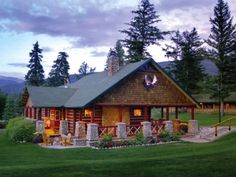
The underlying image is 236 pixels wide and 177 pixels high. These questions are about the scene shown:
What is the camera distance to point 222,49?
52719 mm

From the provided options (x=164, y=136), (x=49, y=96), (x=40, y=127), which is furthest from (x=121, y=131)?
(x=49, y=96)

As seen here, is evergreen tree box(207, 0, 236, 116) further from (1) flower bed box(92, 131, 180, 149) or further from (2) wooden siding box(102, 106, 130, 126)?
(1) flower bed box(92, 131, 180, 149)

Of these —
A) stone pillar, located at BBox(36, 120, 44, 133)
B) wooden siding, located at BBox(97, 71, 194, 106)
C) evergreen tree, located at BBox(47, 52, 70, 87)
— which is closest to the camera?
wooden siding, located at BBox(97, 71, 194, 106)

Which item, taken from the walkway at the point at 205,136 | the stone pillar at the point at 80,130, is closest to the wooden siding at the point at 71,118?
the stone pillar at the point at 80,130

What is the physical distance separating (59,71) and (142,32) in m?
35.3

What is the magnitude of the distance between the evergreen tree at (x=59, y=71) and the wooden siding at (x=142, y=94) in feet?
182

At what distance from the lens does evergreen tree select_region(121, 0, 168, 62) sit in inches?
2250

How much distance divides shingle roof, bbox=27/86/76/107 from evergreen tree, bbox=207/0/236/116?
24049 mm

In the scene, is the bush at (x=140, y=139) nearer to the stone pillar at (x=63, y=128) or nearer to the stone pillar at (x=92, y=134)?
the stone pillar at (x=92, y=134)

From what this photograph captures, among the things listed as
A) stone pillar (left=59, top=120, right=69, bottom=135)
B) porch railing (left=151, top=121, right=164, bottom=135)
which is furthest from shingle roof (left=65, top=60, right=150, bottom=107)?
porch railing (left=151, top=121, right=164, bottom=135)

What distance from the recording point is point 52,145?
89.0 feet

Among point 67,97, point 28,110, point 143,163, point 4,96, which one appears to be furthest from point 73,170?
point 4,96

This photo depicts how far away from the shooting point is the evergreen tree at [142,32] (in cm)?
5716

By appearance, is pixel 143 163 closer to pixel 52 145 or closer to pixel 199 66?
pixel 52 145
